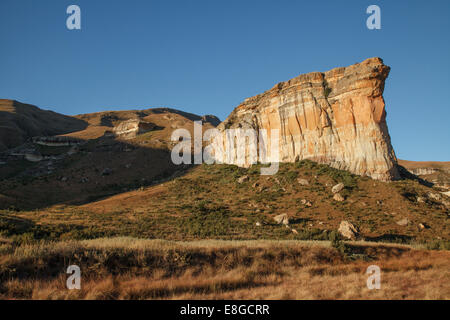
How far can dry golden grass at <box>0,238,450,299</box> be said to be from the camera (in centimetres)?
661

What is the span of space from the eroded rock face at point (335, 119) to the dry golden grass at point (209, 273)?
18840 millimetres

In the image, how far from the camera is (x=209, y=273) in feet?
28.1

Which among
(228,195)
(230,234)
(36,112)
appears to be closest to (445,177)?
(228,195)

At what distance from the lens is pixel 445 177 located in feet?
189

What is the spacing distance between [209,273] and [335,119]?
28.8m

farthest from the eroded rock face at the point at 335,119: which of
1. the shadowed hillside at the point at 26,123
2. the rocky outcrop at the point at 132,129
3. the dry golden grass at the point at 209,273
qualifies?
the shadowed hillside at the point at 26,123

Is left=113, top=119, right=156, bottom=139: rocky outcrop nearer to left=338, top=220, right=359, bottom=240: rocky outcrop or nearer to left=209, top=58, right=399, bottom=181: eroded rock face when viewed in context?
left=209, top=58, right=399, bottom=181: eroded rock face

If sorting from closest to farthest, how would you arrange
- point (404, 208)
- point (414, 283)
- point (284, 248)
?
point (414, 283)
point (284, 248)
point (404, 208)

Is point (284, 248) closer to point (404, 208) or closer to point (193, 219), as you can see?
point (193, 219)

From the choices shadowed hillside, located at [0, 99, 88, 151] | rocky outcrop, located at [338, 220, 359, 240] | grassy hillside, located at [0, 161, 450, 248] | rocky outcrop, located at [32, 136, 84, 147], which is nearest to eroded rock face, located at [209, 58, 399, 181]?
grassy hillside, located at [0, 161, 450, 248]

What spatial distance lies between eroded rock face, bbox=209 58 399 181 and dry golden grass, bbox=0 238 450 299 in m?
18.8

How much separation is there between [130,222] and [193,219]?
5.41m
